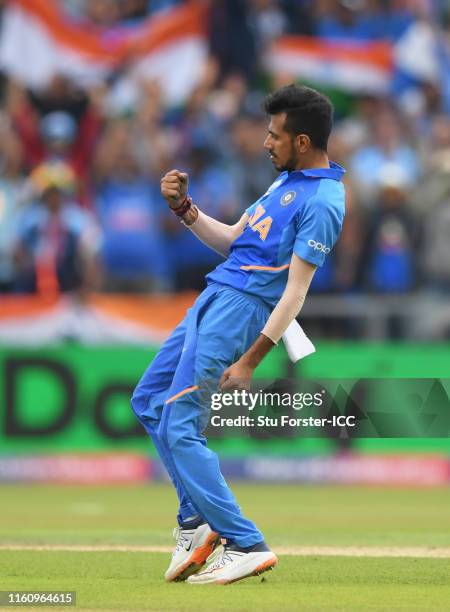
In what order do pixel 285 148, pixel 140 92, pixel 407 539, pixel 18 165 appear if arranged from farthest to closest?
pixel 140 92, pixel 18 165, pixel 407 539, pixel 285 148

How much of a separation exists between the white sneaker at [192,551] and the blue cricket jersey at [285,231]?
125cm

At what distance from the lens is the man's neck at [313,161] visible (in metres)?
7.60

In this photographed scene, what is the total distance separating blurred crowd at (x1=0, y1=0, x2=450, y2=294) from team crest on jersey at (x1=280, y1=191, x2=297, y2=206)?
8.74 meters

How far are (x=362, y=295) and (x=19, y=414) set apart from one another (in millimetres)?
3921

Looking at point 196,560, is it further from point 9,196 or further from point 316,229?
point 9,196

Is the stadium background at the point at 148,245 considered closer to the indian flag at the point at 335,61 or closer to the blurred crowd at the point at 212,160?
the blurred crowd at the point at 212,160

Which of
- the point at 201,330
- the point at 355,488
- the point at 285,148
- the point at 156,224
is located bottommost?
the point at 355,488

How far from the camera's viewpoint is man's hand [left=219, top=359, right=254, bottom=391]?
729 cm

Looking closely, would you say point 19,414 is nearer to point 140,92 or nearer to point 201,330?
point 140,92

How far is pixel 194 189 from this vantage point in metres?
17.4

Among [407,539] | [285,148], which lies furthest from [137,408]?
[407,539]

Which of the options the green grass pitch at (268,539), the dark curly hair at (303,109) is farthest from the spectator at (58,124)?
the dark curly hair at (303,109)

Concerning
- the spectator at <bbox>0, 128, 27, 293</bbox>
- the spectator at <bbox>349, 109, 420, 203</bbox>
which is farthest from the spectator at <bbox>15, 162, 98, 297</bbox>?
the spectator at <bbox>349, 109, 420, 203</bbox>

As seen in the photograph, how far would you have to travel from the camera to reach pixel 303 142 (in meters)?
7.57
